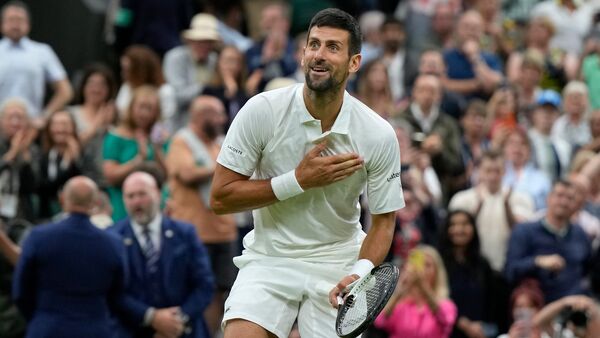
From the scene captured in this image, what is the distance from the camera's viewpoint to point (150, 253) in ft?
35.9

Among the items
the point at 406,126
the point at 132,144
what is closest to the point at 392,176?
the point at 132,144

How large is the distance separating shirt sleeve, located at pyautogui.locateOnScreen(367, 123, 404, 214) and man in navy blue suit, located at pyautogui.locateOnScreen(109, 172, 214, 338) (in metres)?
3.27

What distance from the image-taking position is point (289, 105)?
7.79 m

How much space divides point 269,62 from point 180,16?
1.67 metres

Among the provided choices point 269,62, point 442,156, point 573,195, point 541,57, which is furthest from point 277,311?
point 541,57

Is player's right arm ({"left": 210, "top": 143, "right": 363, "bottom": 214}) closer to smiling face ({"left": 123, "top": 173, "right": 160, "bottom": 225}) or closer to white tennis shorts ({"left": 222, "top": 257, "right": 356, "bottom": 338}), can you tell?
white tennis shorts ({"left": 222, "top": 257, "right": 356, "bottom": 338})

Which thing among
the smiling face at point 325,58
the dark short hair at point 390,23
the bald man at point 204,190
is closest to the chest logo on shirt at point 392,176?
the smiling face at point 325,58

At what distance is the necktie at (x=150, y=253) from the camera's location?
10.9m

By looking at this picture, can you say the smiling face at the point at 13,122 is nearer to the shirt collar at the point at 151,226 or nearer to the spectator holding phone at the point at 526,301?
the shirt collar at the point at 151,226

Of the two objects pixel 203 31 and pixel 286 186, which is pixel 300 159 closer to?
pixel 286 186

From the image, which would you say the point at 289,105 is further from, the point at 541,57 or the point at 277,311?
the point at 541,57

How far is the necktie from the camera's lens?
35.9ft

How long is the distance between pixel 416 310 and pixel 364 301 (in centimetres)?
466

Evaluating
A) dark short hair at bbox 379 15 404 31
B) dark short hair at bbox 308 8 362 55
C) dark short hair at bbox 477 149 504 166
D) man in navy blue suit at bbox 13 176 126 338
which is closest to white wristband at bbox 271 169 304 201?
dark short hair at bbox 308 8 362 55
